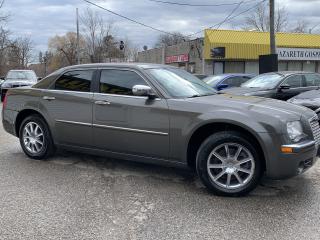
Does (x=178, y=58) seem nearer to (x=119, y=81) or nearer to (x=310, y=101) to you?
(x=310, y=101)

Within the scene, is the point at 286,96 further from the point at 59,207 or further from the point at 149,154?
the point at 59,207

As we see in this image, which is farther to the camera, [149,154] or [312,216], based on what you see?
[149,154]

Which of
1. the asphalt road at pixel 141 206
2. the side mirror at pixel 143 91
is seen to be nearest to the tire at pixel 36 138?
the asphalt road at pixel 141 206

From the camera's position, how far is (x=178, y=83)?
18.9 ft

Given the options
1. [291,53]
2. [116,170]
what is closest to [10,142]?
[116,170]

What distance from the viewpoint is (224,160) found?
4.94 meters

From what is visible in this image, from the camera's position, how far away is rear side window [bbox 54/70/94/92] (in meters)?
6.16

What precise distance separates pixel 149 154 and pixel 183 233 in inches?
65.8

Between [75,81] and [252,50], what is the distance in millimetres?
28335

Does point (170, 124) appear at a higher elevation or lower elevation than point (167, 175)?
higher

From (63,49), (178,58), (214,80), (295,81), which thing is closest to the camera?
(295,81)

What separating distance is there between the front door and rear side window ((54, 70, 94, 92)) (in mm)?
259

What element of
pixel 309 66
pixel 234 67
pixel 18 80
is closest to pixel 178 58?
pixel 234 67

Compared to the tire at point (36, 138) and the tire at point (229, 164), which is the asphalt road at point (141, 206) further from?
the tire at point (36, 138)
